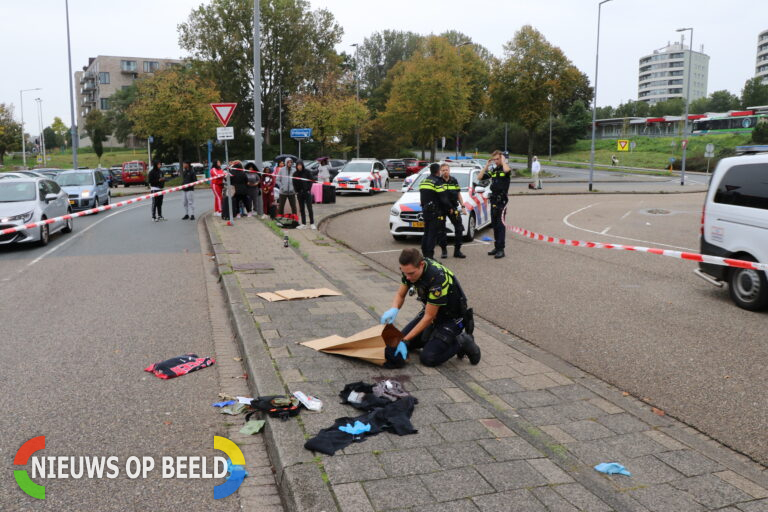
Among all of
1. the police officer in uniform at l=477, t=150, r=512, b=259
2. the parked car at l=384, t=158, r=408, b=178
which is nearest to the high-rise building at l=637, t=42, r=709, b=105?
the parked car at l=384, t=158, r=408, b=178

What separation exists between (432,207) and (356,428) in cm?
744

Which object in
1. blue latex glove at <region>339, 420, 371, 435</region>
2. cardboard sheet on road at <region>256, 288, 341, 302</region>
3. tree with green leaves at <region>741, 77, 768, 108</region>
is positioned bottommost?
blue latex glove at <region>339, 420, 371, 435</region>

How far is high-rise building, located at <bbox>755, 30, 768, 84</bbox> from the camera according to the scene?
423ft

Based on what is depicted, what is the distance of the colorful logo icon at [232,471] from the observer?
151 inches

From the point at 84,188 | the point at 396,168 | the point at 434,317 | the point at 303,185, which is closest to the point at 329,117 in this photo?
the point at 396,168

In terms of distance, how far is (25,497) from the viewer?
146 inches

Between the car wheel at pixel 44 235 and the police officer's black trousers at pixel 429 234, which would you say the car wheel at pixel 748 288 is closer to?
the police officer's black trousers at pixel 429 234

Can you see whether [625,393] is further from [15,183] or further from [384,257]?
[15,183]

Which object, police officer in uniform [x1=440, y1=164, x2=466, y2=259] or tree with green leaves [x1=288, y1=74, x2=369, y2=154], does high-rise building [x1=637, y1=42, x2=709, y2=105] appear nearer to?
tree with green leaves [x1=288, y1=74, x2=369, y2=154]

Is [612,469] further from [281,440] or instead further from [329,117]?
[329,117]

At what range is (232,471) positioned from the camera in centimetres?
402

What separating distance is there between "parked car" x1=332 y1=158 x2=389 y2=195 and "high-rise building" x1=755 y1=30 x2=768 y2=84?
12554 cm

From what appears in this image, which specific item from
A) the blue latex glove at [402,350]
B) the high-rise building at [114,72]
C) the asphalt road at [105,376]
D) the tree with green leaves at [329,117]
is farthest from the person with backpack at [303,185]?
the high-rise building at [114,72]

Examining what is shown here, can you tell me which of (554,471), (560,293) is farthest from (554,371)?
(560,293)
